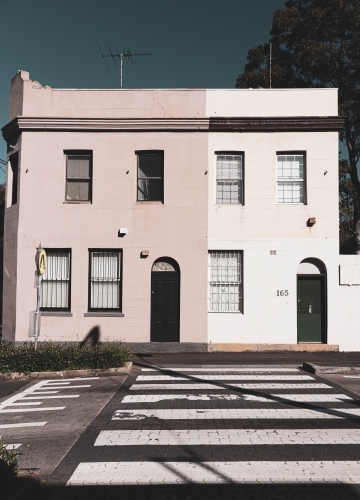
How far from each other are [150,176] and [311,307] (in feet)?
22.1

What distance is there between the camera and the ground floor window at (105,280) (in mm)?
18094

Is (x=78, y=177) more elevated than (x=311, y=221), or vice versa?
(x=78, y=177)

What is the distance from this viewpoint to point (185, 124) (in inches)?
714

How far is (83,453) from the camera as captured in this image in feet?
22.9

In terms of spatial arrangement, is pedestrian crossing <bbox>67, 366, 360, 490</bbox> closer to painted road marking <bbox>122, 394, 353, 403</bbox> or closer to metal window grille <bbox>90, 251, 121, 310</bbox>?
painted road marking <bbox>122, 394, 353, 403</bbox>

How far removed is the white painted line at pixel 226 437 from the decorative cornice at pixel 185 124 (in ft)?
39.5

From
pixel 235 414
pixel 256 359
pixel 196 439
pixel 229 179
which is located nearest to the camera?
pixel 196 439

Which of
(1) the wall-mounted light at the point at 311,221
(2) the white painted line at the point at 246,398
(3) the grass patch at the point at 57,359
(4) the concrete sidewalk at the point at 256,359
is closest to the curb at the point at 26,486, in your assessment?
(2) the white painted line at the point at 246,398

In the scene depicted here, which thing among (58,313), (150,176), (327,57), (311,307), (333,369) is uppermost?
(327,57)

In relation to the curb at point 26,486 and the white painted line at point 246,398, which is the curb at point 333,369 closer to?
the white painted line at point 246,398

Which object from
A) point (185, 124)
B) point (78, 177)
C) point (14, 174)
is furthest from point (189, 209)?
point (14, 174)

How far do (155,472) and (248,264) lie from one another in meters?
12.1

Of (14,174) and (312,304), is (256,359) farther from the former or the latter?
(14,174)

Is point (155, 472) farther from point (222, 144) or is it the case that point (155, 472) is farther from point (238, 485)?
point (222, 144)
